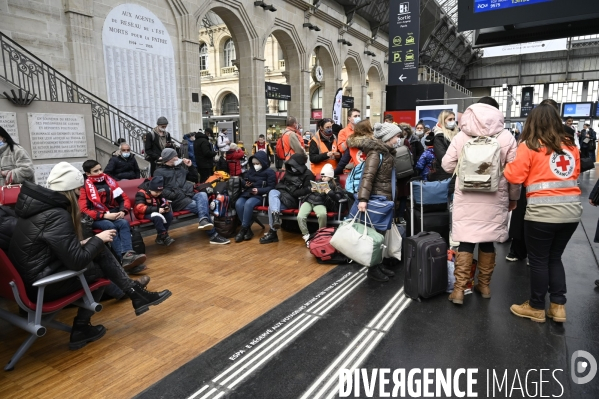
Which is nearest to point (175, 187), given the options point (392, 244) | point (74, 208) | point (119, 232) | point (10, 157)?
point (119, 232)

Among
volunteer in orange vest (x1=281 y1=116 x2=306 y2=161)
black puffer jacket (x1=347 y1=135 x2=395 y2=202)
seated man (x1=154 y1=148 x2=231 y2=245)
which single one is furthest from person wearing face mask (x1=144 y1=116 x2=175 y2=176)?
black puffer jacket (x1=347 y1=135 x2=395 y2=202)

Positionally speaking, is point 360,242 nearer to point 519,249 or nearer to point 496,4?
point 519,249

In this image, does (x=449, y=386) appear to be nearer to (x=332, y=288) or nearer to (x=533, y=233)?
(x=533, y=233)

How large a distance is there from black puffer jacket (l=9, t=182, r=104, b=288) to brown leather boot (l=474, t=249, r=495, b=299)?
355 centimetres

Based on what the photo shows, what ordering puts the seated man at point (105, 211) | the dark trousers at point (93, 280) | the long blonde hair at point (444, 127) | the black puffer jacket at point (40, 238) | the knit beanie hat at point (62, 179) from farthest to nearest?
1. the long blonde hair at point (444, 127)
2. the seated man at point (105, 211)
3. the knit beanie hat at point (62, 179)
4. the dark trousers at point (93, 280)
5. the black puffer jacket at point (40, 238)

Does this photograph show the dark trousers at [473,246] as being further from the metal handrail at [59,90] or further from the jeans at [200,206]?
the metal handrail at [59,90]

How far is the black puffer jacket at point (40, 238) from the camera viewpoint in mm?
2760

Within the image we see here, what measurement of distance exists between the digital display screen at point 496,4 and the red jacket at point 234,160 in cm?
580

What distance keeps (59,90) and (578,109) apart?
140ft

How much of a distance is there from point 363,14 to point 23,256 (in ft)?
90.8

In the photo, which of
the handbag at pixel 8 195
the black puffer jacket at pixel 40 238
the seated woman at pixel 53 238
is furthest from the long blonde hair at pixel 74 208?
the handbag at pixel 8 195

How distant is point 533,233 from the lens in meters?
3.15

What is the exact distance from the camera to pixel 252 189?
6289 mm

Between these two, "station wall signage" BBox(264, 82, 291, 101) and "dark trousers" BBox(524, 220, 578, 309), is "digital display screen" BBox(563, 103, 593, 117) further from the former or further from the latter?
"dark trousers" BBox(524, 220, 578, 309)
